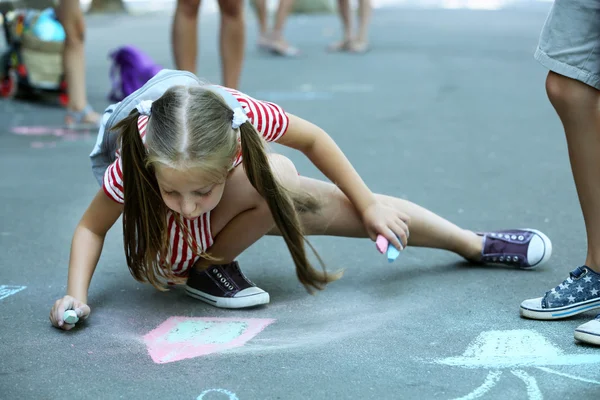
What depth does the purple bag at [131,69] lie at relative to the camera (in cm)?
489

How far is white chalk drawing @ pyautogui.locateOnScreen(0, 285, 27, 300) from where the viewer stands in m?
2.41

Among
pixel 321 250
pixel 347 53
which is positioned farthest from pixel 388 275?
pixel 347 53

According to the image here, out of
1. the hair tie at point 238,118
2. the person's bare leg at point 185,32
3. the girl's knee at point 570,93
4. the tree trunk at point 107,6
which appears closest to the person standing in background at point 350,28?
the person's bare leg at point 185,32

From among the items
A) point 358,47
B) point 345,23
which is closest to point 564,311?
point 358,47

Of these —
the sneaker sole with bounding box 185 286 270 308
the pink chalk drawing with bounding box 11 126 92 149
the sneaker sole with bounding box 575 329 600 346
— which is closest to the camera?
the sneaker sole with bounding box 575 329 600 346

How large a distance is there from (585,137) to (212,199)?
957 mm

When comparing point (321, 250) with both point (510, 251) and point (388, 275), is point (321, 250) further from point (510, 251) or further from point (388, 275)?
point (510, 251)

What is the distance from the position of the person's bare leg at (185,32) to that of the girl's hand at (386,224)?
2273 millimetres

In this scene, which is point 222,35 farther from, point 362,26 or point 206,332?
point 362,26

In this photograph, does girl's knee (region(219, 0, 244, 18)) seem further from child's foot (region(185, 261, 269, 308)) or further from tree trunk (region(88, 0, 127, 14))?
tree trunk (region(88, 0, 127, 14))

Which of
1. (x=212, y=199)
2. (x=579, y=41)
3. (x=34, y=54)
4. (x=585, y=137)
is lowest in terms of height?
(x=34, y=54)

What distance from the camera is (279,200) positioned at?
2.22 metres

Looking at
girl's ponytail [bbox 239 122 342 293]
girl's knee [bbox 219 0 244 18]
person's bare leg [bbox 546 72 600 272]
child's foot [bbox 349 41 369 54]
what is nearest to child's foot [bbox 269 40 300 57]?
child's foot [bbox 349 41 369 54]

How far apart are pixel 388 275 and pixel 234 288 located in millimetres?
516
